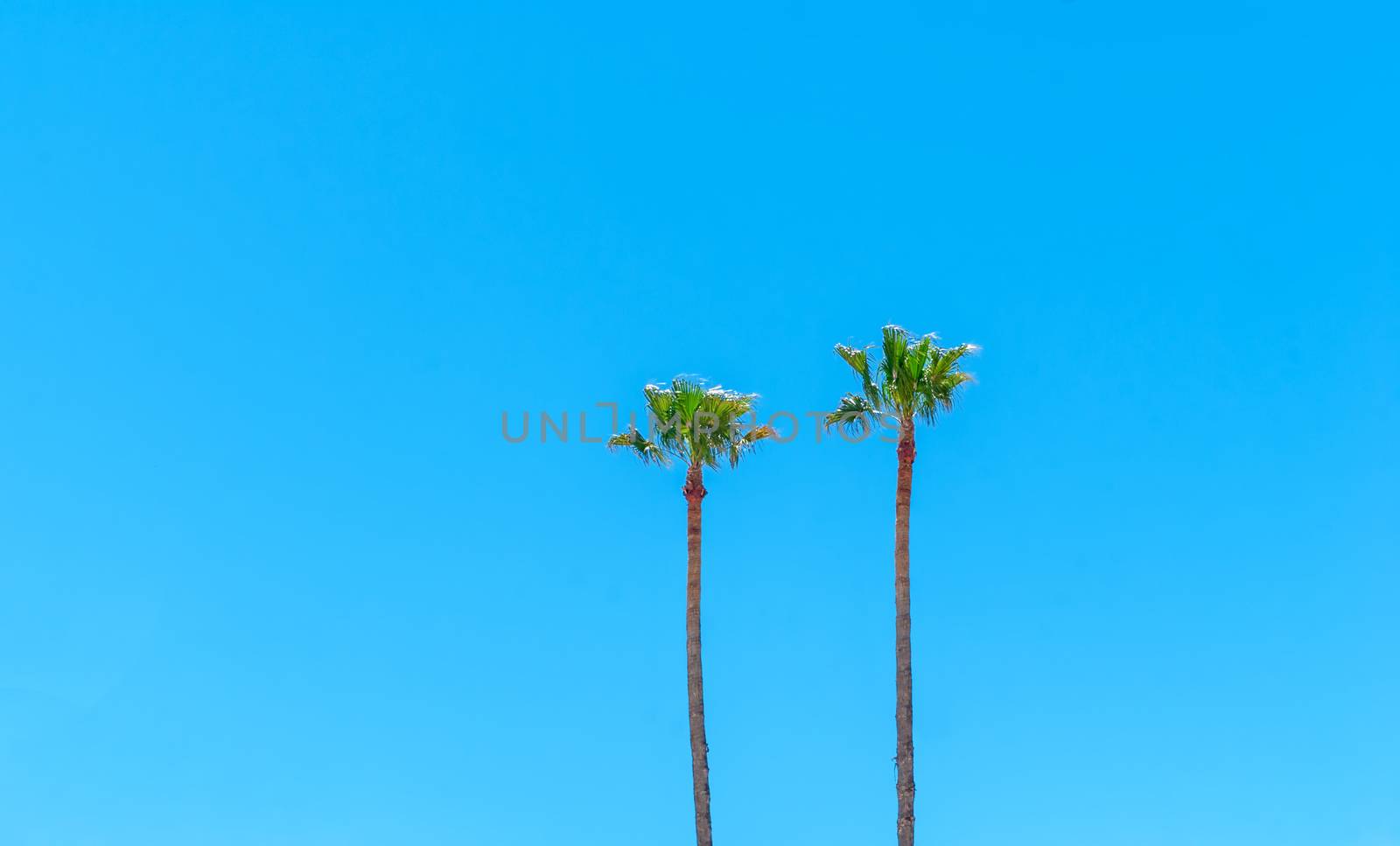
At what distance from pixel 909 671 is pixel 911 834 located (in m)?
3.13

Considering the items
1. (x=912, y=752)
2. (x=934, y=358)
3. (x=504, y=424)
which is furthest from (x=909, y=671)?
(x=504, y=424)

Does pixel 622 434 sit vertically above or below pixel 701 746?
above

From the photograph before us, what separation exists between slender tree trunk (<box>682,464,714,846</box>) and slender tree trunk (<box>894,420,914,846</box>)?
12.5 feet

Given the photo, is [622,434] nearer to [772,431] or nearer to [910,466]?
[772,431]

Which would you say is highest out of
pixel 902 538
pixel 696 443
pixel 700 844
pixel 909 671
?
pixel 696 443

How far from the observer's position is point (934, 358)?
32.6 m

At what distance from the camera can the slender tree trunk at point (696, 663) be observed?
31375mm

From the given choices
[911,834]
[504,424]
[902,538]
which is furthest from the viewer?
[504,424]

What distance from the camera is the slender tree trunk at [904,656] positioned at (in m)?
30.1

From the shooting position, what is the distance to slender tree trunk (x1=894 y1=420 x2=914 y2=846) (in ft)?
98.7

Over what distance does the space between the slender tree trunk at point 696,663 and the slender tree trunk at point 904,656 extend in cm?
381

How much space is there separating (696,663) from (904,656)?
424 cm

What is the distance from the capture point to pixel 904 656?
31312mm

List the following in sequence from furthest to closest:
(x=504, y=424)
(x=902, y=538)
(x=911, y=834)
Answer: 1. (x=504, y=424)
2. (x=902, y=538)
3. (x=911, y=834)
